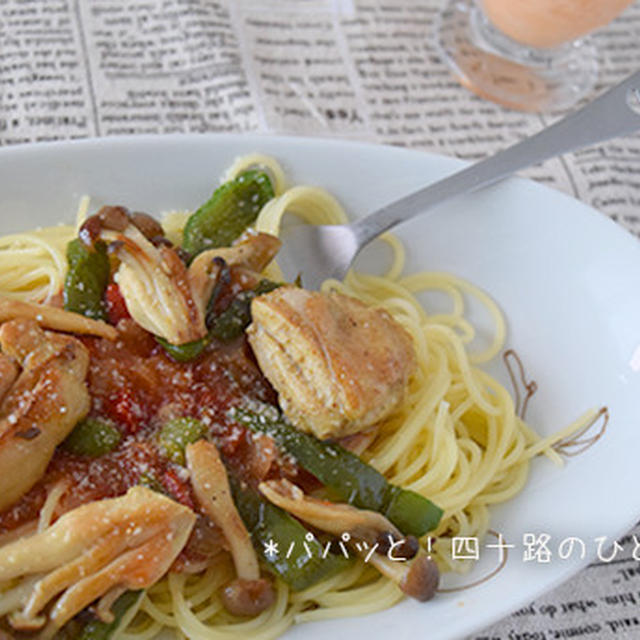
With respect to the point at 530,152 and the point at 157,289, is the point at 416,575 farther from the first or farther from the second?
the point at 530,152

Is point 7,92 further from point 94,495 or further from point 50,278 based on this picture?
point 94,495

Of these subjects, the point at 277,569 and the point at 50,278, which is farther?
the point at 50,278

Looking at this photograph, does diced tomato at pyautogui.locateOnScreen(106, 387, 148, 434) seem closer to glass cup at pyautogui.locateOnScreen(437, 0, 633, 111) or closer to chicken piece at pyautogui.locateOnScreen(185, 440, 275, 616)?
chicken piece at pyautogui.locateOnScreen(185, 440, 275, 616)

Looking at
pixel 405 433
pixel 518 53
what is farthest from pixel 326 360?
pixel 518 53

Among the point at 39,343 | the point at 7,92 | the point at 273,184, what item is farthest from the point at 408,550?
the point at 7,92

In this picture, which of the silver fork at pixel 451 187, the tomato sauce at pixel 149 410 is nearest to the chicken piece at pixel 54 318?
the tomato sauce at pixel 149 410

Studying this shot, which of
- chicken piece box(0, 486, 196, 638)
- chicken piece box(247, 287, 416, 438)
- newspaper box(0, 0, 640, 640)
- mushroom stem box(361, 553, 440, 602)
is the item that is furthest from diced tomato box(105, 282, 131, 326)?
newspaper box(0, 0, 640, 640)

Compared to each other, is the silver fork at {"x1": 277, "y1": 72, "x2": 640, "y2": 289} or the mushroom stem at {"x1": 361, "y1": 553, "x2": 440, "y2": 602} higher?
the silver fork at {"x1": 277, "y1": 72, "x2": 640, "y2": 289}
